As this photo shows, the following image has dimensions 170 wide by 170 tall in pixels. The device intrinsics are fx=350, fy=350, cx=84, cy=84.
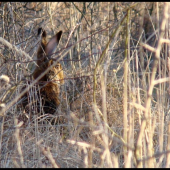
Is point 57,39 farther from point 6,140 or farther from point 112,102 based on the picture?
point 6,140

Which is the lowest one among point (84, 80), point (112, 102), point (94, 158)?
point (94, 158)

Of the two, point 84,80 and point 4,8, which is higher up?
point 4,8

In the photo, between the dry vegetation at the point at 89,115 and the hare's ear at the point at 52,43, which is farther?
the hare's ear at the point at 52,43

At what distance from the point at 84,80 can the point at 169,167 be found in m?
1.82

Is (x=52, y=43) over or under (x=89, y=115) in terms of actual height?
over

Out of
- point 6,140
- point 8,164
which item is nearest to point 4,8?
point 6,140

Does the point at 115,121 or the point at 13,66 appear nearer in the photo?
the point at 115,121

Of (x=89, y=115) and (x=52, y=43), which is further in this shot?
(x=52, y=43)

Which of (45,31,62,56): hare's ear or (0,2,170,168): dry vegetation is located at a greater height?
(45,31,62,56): hare's ear

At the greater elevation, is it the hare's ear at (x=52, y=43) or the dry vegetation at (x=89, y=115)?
the hare's ear at (x=52, y=43)

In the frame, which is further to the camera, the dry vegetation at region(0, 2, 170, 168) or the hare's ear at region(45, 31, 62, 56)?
the hare's ear at region(45, 31, 62, 56)

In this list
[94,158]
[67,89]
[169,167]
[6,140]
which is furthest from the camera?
[67,89]

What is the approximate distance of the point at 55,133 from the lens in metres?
3.34

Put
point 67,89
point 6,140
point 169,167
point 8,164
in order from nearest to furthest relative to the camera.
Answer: point 169,167
point 8,164
point 6,140
point 67,89
